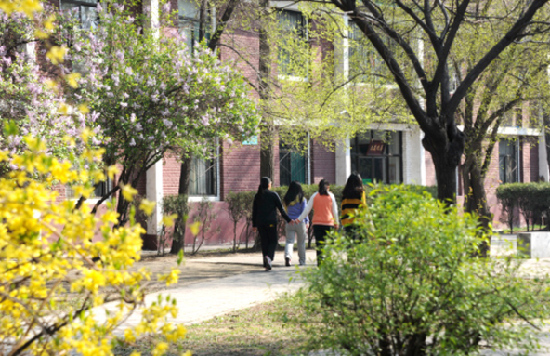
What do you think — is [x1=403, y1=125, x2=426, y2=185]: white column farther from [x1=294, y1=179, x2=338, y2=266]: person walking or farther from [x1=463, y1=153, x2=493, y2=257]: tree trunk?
[x1=294, y1=179, x2=338, y2=266]: person walking

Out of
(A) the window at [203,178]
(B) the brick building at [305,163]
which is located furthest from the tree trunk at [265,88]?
(A) the window at [203,178]

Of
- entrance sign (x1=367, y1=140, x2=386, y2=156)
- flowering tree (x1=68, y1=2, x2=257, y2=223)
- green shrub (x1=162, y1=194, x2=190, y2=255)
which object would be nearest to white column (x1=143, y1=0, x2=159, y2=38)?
flowering tree (x1=68, y1=2, x2=257, y2=223)

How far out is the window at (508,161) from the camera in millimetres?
32781

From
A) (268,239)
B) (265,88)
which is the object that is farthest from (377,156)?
(268,239)

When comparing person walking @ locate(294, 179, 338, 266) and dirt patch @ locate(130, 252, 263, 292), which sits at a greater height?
person walking @ locate(294, 179, 338, 266)

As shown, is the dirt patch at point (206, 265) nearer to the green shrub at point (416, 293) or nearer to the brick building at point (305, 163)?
the brick building at point (305, 163)

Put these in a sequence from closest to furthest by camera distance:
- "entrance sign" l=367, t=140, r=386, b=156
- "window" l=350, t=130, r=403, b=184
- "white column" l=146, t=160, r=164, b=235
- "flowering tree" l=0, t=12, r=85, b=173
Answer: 1. "flowering tree" l=0, t=12, r=85, b=173
2. "white column" l=146, t=160, r=164, b=235
3. "window" l=350, t=130, r=403, b=184
4. "entrance sign" l=367, t=140, r=386, b=156

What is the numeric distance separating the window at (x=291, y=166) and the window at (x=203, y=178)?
10.4ft

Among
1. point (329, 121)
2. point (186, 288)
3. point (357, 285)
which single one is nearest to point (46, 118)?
point (186, 288)

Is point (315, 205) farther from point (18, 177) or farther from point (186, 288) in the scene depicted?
point (18, 177)

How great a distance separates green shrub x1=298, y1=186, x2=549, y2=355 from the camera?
4.41 metres

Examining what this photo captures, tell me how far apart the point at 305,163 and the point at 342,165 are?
5.22 feet

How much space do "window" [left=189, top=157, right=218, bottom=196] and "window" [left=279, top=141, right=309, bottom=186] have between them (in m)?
3.17

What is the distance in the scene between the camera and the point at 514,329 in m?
4.56
